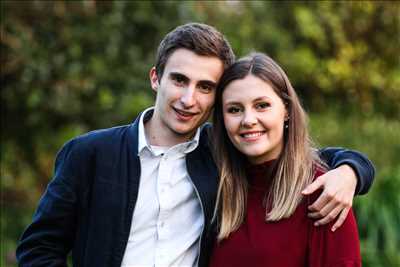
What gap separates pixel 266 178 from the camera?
3.41 metres

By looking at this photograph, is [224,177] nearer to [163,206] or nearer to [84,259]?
[163,206]

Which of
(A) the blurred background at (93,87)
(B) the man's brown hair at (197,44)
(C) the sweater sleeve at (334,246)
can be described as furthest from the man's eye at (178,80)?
(A) the blurred background at (93,87)

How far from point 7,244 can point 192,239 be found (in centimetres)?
459

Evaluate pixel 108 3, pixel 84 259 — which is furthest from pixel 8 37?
pixel 84 259

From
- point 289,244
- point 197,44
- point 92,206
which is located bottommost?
point 289,244

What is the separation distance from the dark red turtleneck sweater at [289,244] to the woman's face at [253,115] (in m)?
0.29

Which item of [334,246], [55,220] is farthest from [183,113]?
[334,246]

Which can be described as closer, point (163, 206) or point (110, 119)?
point (163, 206)

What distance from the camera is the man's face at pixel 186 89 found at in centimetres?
335

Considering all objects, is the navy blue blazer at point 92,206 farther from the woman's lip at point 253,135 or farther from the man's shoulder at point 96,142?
the woman's lip at point 253,135

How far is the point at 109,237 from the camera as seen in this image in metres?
3.22

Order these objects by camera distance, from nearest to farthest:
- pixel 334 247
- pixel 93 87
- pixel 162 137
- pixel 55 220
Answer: pixel 334 247, pixel 55 220, pixel 162 137, pixel 93 87

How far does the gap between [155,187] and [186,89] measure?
48 centimetres

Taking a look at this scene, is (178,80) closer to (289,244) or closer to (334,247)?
(289,244)
